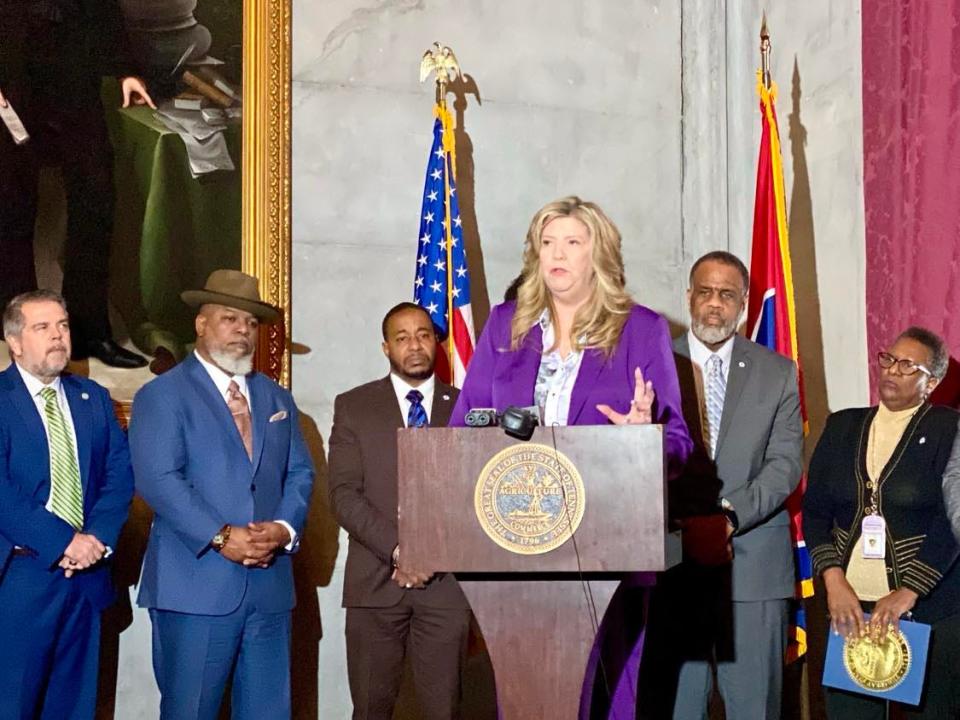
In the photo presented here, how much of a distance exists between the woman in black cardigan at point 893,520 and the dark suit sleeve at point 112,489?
8.04ft

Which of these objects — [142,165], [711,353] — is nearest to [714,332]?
[711,353]

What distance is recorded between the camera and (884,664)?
4262mm

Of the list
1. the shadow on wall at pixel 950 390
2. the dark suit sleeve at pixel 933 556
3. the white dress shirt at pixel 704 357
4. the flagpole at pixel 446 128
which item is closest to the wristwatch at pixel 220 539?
the flagpole at pixel 446 128

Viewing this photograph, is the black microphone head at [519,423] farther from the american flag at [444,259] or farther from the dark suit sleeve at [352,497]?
the american flag at [444,259]

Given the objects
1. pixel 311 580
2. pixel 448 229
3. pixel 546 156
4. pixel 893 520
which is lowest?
pixel 311 580

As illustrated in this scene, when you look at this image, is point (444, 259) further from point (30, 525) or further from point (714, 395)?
point (30, 525)

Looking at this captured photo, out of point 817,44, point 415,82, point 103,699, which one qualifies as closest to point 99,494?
point 103,699

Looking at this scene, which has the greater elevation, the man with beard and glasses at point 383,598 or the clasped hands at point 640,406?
the clasped hands at point 640,406

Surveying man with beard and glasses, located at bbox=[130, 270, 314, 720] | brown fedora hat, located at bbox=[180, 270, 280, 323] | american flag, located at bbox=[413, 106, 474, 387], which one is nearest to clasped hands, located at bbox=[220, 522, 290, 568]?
man with beard and glasses, located at bbox=[130, 270, 314, 720]

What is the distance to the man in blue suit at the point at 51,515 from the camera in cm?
438

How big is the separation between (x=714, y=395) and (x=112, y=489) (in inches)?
85.6

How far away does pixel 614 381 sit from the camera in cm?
300

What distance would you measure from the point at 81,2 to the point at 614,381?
11.5 feet

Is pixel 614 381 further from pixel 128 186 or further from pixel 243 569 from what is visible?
pixel 128 186
